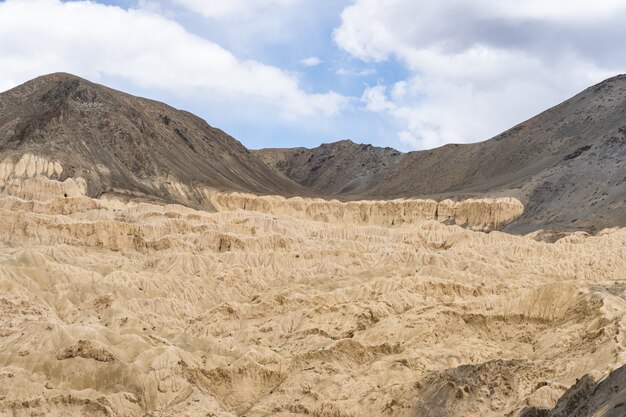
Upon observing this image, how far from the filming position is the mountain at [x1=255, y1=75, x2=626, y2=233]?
10694 cm

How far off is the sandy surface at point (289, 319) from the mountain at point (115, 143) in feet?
83.1

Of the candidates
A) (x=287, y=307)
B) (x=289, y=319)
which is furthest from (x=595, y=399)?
(x=287, y=307)

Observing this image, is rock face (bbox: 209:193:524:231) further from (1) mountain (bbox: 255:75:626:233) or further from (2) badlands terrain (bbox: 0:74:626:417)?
(1) mountain (bbox: 255:75:626:233)

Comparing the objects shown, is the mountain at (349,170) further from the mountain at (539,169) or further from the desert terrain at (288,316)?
the desert terrain at (288,316)

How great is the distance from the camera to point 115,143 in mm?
127625

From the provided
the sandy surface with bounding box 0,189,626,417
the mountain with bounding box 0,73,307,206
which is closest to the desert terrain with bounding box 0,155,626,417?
the sandy surface with bounding box 0,189,626,417

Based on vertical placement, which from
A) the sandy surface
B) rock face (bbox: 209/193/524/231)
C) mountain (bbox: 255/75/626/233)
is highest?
mountain (bbox: 255/75/626/233)

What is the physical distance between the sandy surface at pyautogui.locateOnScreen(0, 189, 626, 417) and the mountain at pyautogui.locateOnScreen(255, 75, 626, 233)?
19.5 metres

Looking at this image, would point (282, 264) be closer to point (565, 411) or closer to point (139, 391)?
point (139, 391)

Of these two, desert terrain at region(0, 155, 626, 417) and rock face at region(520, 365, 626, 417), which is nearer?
rock face at region(520, 365, 626, 417)

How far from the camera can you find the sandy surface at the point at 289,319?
42250 millimetres

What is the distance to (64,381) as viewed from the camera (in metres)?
43.6

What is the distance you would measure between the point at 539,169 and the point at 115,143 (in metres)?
54.8

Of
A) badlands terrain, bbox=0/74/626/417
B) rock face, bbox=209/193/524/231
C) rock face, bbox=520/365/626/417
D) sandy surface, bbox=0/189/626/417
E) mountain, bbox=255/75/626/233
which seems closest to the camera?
rock face, bbox=520/365/626/417
